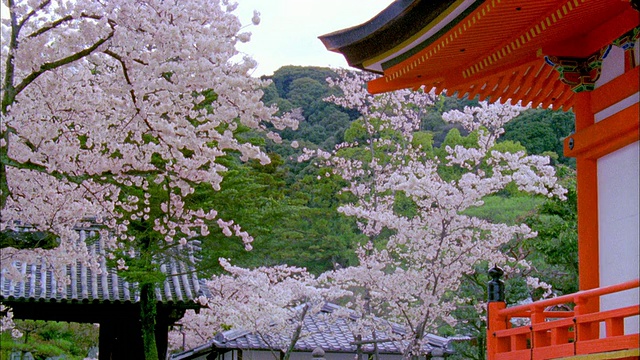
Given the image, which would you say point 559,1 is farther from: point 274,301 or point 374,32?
point 274,301

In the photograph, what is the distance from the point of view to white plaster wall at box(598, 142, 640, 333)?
182 inches

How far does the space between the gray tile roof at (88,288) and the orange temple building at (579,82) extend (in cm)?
839

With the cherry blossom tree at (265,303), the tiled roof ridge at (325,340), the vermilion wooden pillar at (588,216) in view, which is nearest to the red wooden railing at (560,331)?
the vermilion wooden pillar at (588,216)

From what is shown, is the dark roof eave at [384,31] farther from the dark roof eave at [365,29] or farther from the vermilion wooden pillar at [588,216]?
the vermilion wooden pillar at [588,216]

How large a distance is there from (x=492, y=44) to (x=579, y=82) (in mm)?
616

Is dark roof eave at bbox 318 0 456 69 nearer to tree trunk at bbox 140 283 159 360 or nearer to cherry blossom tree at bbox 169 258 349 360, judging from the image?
tree trunk at bbox 140 283 159 360

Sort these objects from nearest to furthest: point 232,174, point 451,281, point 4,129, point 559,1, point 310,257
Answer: point 559,1 < point 4,129 < point 232,174 < point 451,281 < point 310,257

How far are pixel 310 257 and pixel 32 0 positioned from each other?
68.8 ft

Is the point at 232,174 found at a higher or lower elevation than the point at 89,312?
higher

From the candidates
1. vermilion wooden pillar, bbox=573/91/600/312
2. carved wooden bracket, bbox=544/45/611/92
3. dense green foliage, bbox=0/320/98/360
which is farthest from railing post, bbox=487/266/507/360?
dense green foliage, bbox=0/320/98/360

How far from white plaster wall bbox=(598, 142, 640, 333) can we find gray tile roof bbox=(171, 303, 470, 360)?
37.3 feet

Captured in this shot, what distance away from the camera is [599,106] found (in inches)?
198

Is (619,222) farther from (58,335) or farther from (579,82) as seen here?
(58,335)

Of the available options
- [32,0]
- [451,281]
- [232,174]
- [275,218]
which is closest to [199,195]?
[232,174]
